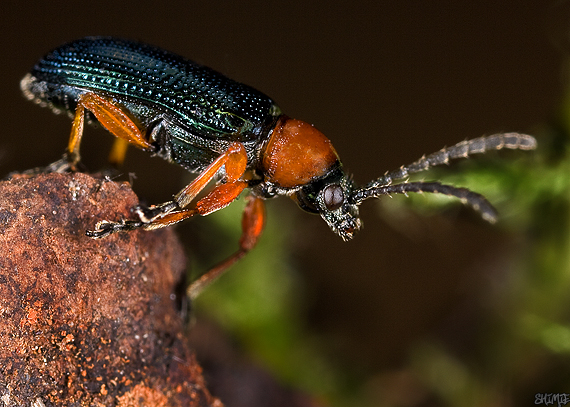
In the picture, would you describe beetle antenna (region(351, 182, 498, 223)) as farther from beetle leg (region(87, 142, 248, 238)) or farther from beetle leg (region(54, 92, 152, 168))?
beetle leg (region(54, 92, 152, 168))

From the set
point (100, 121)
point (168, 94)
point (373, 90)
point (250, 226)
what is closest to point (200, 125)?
point (168, 94)

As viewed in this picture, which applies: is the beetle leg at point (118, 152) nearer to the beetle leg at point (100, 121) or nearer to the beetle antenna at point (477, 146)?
the beetle leg at point (100, 121)

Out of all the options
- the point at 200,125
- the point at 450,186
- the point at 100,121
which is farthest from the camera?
the point at 200,125

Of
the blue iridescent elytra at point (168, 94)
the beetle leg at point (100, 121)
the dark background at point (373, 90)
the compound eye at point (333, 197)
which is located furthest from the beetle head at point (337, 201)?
the dark background at point (373, 90)

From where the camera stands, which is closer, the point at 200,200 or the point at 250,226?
the point at 200,200

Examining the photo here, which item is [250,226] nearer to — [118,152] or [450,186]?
[118,152]

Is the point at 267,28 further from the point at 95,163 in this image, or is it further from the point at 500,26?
the point at 95,163
